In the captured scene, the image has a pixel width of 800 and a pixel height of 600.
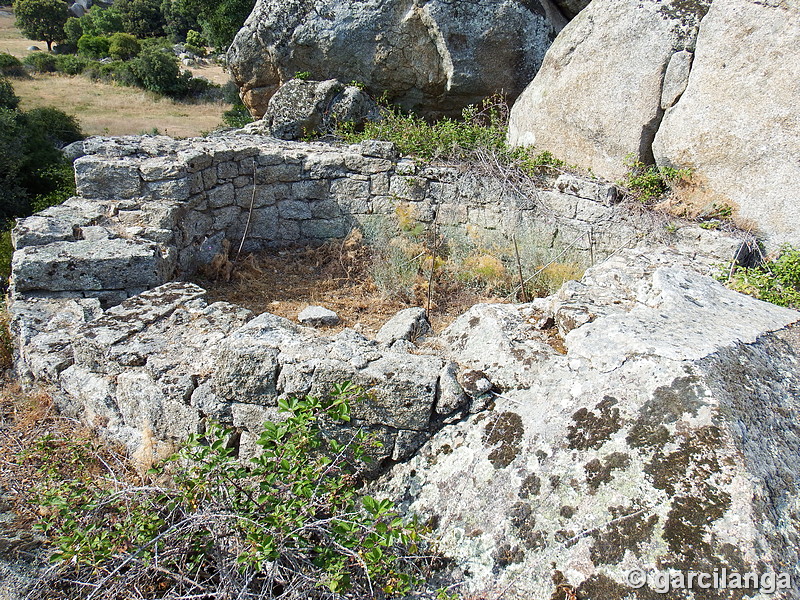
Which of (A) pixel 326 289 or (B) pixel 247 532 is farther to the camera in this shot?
(A) pixel 326 289

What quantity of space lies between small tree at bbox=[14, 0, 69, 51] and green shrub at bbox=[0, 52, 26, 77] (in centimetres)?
1059

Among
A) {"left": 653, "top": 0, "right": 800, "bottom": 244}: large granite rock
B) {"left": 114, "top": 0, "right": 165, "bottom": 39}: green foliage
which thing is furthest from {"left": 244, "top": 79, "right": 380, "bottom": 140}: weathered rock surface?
{"left": 114, "top": 0, "right": 165, "bottom": 39}: green foliage

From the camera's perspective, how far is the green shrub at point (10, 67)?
77.4 ft

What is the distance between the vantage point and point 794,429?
7.41 ft

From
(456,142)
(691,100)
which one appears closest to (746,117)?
(691,100)

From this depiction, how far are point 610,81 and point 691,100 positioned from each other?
0.92 m

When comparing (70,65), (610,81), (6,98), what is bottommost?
(6,98)

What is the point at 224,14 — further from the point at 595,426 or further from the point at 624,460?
the point at 624,460

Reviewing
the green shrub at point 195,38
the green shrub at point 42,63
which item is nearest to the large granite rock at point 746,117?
the green shrub at point 42,63

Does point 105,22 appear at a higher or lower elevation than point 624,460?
higher

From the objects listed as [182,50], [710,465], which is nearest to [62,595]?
[710,465]

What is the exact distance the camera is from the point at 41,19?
32875mm

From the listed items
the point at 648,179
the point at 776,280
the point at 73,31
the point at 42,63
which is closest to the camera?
the point at 776,280

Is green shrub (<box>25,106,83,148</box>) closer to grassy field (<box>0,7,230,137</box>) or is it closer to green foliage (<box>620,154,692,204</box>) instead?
grassy field (<box>0,7,230,137</box>)
